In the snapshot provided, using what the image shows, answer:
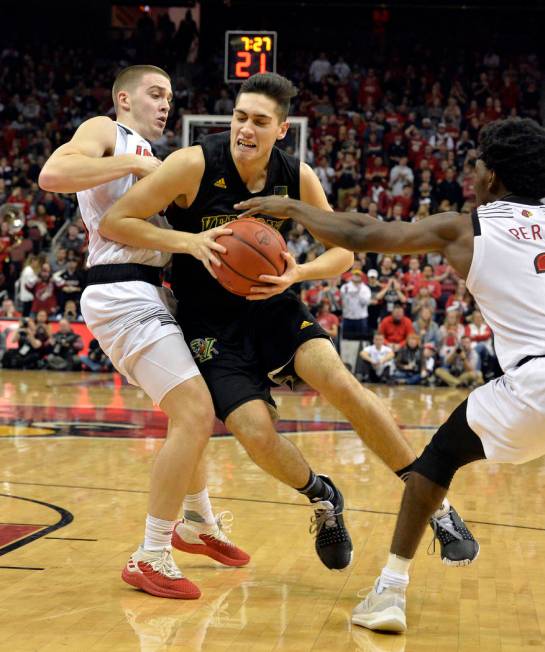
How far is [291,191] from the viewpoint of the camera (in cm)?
481

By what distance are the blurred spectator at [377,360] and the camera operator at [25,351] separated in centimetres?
544

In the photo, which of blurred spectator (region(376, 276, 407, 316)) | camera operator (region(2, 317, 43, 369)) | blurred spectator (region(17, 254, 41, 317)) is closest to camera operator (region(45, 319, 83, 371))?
camera operator (region(2, 317, 43, 369))

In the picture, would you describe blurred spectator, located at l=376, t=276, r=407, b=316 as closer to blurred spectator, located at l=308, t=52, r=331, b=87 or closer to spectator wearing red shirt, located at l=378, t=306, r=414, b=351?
spectator wearing red shirt, located at l=378, t=306, r=414, b=351

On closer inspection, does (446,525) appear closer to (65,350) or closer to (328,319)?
(328,319)

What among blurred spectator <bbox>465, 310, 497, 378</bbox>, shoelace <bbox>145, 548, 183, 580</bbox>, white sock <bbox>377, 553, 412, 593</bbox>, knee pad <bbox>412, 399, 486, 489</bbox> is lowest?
blurred spectator <bbox>465, 310, 497, 378</bbox>

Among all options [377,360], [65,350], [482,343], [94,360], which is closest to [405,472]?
[377,360]

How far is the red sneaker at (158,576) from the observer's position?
4.29 metres

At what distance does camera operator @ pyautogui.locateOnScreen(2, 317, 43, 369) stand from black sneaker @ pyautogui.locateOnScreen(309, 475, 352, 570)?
42.8 feet

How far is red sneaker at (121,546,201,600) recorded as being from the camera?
429 centimetres

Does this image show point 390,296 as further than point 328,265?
Yes

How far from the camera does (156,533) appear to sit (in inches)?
174

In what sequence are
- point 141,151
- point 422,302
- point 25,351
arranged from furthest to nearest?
1. point 25,351
2. point 422,302
3. point 141,151

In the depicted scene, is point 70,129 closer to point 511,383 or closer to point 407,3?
point 407,3

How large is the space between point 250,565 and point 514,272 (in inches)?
82.3
